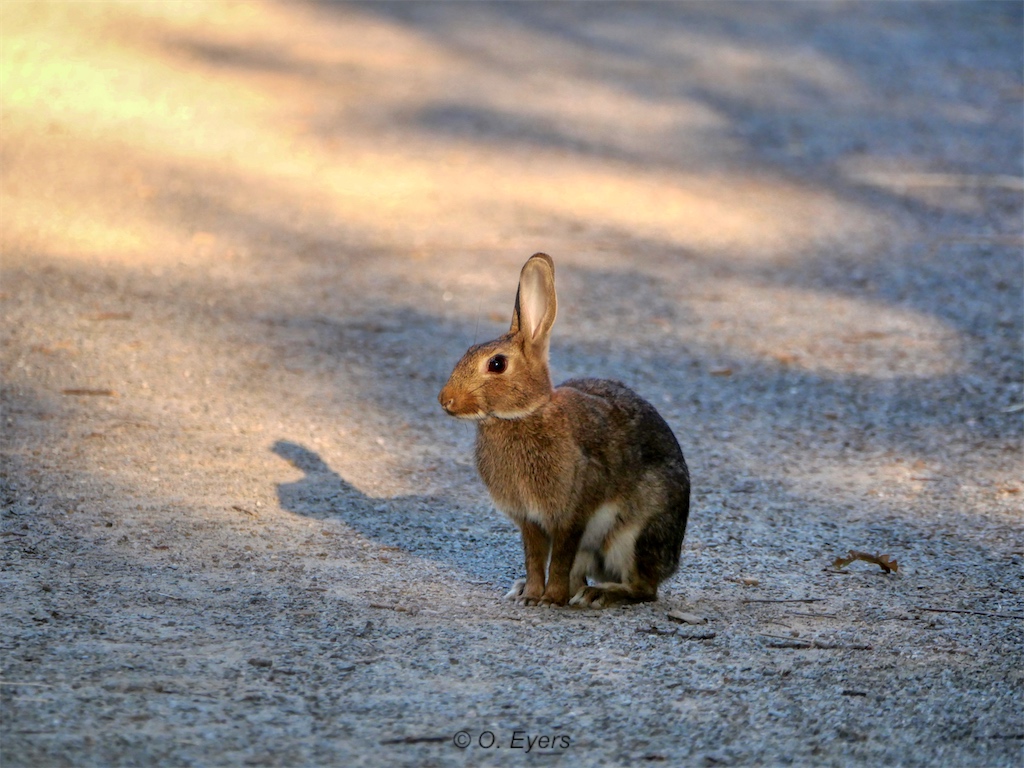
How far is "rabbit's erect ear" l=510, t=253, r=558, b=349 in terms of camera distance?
4.51 meters

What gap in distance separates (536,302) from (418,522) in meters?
1.41

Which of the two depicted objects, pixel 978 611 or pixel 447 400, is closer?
pixel 447 400

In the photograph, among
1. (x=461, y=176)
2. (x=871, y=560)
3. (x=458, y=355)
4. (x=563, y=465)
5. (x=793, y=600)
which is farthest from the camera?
(x=461, y=176)

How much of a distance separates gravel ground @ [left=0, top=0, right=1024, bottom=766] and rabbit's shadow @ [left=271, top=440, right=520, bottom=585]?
0.09 feet

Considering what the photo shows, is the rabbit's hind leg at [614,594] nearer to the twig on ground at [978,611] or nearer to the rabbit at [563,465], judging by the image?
the rabbit at [563,465]

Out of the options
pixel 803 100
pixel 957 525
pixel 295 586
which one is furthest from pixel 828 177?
pixel 295 586

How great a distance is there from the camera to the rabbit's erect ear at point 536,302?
4512 millimetres

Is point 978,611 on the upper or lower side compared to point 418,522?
upper

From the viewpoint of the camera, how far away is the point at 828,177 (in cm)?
1157

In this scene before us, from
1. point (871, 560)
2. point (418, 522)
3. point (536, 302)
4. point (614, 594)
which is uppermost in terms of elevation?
point (536, 302)

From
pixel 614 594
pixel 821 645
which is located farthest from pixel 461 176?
pixel 821 645

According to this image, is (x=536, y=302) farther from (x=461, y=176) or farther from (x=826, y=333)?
(x=461, y=176)

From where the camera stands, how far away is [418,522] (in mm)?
5609

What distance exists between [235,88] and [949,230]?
613cm
